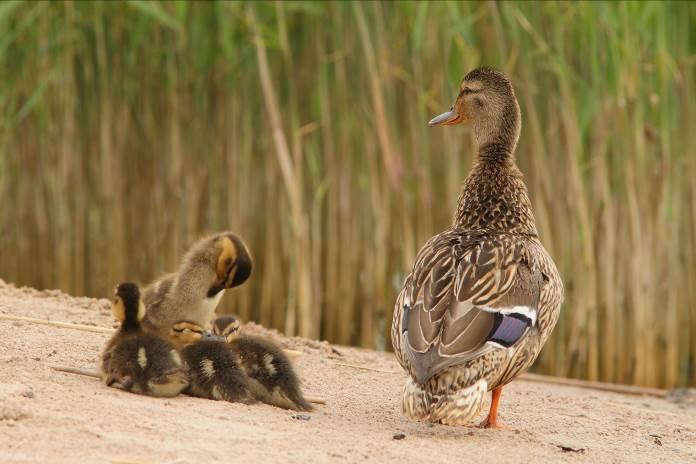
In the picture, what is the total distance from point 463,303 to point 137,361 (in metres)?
1.30

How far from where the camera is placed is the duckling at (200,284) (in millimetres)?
5516

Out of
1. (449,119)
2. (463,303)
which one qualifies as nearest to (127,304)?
(463,303)

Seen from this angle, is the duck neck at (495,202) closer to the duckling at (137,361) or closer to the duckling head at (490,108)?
the duckling head at (490,108)

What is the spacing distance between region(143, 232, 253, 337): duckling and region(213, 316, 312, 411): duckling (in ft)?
1.23

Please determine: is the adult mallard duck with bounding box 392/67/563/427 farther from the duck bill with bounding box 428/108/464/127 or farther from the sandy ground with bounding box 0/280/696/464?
the duck bill with bounding box 428/108/464/127

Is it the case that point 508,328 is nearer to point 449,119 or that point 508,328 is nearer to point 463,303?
point 463,303

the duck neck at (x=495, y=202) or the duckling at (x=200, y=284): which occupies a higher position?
the duck neck at (x=495, y=202)

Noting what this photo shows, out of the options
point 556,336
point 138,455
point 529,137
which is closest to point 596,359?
point 556,336

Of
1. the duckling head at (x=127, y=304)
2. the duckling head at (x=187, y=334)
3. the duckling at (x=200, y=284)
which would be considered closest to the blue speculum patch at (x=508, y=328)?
the duckling head at (x=187, y=334)

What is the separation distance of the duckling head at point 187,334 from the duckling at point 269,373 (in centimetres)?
11

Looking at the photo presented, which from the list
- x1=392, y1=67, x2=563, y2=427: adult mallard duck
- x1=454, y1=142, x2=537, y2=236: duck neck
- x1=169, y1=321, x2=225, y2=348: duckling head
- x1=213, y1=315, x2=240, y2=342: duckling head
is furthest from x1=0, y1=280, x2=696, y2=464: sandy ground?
x1=454, y1=142, x2=537, y2=236: duck neck

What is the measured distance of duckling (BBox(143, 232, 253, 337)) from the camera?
5.52 m

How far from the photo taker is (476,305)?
15.7ft

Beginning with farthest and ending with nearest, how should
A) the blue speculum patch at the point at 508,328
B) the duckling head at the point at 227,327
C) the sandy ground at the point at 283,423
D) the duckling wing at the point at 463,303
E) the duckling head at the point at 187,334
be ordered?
the duckling head at the point at 227,327 → the duckling head at the point at 187,334 → the blue speculum patch at the point at 508,328 → the duckling wing at the point at 463,303 → the sandy ground at the point at 283,423
